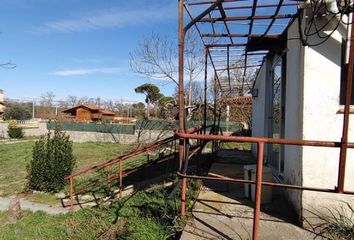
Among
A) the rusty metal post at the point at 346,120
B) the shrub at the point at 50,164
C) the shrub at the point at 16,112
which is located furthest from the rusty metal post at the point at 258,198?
the shrub at the point at 16,112

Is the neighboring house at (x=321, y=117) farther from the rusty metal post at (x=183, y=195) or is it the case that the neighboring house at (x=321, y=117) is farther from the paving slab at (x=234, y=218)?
the rusty metal post at (x=183, y=195)

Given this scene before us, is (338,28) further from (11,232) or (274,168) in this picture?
(11,232)

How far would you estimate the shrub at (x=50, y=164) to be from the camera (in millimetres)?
7852

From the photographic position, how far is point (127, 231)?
415 cm

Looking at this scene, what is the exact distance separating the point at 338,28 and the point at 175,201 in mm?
2807

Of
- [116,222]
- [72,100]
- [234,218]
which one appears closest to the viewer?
[234,218]

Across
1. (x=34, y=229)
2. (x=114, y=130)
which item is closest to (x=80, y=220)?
(x=34, y=229)

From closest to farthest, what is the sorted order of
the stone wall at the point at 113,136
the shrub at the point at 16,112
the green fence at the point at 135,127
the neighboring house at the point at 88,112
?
1. the green fence at the point at 135,127
2. the stone wall at the point at 113,136
3. the neighboring house at the point at 88,112
4. the shrub at the point at 16,112

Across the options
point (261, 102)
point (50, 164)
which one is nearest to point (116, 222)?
point (50, 164)

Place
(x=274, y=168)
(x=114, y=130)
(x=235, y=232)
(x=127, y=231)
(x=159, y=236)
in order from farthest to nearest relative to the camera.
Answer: (x=114, y=130) → (x=274, y=168) → (x=127, y=231) → (x=159, y=236) → (x=235, y=232)

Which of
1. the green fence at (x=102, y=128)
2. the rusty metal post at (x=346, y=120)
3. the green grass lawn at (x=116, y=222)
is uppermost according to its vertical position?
the rusty metal post at (x=346, y=120)

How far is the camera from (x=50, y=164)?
803 centimetres

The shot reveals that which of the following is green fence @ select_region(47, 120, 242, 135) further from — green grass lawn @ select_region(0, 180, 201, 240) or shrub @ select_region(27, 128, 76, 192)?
green grass lawn @ select_region(0, 180, 201, 240)

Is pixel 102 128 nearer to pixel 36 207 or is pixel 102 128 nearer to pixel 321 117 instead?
pixel 36 207
